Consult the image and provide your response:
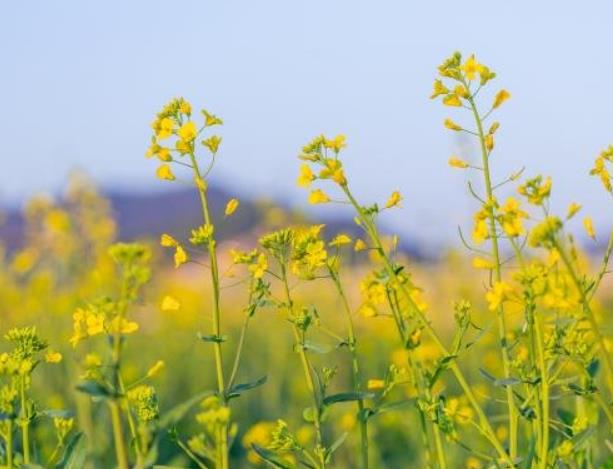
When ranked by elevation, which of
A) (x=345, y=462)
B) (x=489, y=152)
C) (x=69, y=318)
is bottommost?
(x=345, y=462)

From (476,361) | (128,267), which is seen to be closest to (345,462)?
(476,361)

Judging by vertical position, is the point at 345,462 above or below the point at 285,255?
below

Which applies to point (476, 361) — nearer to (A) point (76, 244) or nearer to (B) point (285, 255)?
(A) point (76, 244)

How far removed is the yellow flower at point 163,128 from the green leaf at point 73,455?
2.03 feet

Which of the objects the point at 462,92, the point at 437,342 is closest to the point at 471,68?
the point at 462,92

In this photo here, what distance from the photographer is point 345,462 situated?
17.1 ft

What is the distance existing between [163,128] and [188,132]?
80mm

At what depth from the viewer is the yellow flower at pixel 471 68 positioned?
2.21 meters

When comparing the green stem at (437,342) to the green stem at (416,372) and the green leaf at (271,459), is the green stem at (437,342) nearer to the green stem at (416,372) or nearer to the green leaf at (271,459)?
the green stem at (416,372)

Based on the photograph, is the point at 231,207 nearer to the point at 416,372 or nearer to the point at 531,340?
the point at 416,372

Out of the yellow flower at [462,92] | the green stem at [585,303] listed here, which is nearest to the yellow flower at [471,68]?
the yellow flower at [462,92]

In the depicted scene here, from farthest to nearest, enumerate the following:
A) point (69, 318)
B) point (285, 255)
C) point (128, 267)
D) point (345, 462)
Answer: point (69, 318) → point (345, 462) → point (285, 255) → point (128, 267)

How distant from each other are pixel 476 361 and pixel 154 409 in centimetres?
461

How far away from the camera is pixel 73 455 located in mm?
2047
